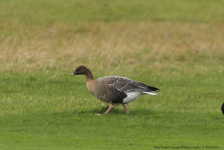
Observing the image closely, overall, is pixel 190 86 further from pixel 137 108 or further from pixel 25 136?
pixel 25 136

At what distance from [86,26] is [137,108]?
1978 cm

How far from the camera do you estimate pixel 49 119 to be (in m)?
10.6

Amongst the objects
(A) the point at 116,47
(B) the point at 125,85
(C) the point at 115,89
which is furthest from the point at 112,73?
(C) the point at 115,89

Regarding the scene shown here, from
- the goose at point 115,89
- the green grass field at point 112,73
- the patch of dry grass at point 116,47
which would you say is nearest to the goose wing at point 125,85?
the goose at point 115,89

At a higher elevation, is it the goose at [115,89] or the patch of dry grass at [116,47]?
the patch of dry grass at [116,47]

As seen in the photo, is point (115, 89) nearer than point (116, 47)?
Yes

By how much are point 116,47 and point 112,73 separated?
464cm

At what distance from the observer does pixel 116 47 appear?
23.5 metres

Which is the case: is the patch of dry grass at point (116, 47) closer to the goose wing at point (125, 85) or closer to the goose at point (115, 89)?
the goose at point (115, 89)

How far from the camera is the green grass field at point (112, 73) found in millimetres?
9180

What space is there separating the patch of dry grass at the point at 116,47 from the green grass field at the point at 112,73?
7 cm

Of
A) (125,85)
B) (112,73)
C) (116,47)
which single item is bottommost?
(125,85)

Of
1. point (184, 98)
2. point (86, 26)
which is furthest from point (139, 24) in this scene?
point (184, 98)

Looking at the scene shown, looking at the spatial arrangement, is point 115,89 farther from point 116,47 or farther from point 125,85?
point 116,47
